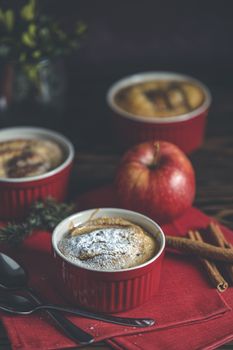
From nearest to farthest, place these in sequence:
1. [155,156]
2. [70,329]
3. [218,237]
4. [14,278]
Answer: [70,329] → [14,278] → [218,237] → [155,156]

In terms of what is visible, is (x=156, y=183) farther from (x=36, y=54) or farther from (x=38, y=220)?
(x=36, y=54)

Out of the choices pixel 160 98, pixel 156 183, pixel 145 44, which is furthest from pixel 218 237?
pixel 145 44

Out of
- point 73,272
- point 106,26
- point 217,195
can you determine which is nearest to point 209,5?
point 106,26

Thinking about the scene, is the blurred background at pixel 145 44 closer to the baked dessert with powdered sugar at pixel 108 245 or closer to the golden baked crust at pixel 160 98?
the golden baked crust at pixel 160 98

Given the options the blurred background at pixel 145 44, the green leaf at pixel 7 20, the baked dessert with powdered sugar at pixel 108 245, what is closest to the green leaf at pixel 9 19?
the green leaf at pixel 7 20

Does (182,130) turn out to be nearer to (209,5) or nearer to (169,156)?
(169,156)

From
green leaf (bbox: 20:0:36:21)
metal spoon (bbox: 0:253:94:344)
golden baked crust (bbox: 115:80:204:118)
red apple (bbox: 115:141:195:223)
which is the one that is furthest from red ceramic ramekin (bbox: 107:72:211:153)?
metal spoon (bbox: 0:253:94:344)

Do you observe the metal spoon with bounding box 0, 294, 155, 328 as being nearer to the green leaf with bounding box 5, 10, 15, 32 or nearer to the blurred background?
the green leaf with bounding box 5, 10, 15, 32
